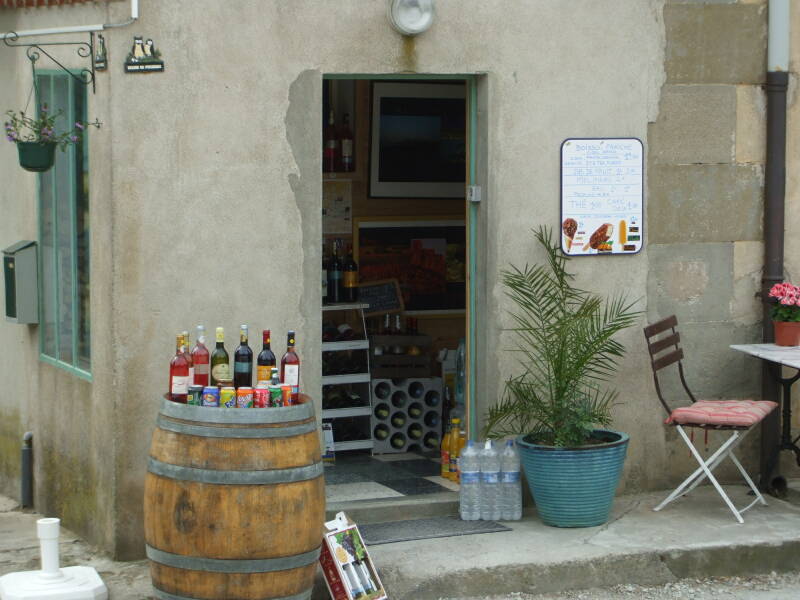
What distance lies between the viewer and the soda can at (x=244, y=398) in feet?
18.7

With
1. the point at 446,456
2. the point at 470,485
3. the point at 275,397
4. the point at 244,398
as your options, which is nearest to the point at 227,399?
the point at 244,398

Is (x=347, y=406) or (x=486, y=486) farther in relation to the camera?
(x=347, y=406)

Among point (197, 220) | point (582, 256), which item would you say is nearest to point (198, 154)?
point (197, 220)

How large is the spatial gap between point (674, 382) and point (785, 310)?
0.80 metres

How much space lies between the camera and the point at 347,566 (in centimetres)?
618

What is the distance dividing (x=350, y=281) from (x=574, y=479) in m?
2.94

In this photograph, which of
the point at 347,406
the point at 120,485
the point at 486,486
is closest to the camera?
the point at 120,485

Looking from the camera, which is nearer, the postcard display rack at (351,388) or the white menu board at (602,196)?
the white menu board at (602,196)

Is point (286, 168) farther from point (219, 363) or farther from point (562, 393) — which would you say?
point (562, 393)

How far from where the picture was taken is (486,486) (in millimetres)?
7258

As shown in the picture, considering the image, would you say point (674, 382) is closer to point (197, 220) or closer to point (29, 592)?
point (197, 220)

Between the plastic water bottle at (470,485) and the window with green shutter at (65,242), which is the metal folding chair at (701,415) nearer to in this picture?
the plastic water bottle at (470,485)

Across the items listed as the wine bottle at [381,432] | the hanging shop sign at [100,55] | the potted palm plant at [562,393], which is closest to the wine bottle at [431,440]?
the wine bottle at [381,432]

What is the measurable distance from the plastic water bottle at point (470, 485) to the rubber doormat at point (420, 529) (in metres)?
0.06
